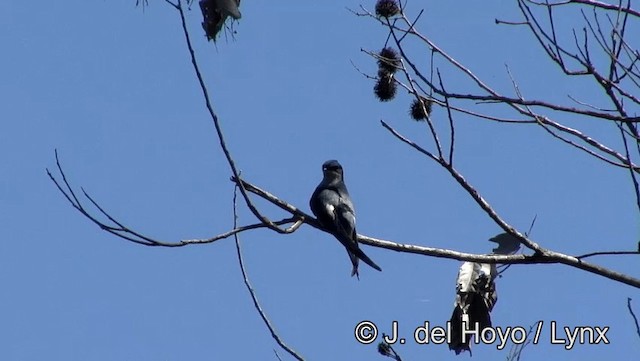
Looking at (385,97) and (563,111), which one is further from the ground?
(385,97)

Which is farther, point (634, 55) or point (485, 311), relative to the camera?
point (485, 311)

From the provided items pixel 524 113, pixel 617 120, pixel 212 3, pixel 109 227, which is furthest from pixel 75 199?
pixel 617 120

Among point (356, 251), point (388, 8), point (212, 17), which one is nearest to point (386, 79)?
point (388, 8)

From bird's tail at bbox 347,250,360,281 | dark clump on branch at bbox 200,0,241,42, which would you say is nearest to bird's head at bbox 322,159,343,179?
bird's tail at bbox 347,250,360,281

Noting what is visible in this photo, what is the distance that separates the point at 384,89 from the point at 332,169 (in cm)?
162

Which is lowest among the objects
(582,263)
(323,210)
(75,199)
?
(582,263)

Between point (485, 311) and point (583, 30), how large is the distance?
1.41m

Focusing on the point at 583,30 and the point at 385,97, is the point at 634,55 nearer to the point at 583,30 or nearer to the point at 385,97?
the point at 583,30

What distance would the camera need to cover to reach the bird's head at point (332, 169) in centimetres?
641

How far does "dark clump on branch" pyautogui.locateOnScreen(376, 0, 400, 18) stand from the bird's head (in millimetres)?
1889

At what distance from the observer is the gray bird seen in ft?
15.3

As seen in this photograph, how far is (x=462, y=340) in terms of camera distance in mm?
4211

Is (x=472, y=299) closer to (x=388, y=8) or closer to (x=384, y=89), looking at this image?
(x=384, y=89)

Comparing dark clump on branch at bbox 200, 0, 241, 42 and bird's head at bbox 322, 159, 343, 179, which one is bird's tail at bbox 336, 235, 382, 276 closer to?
dark clump on branch at bbox 200, 0, 241, 42
